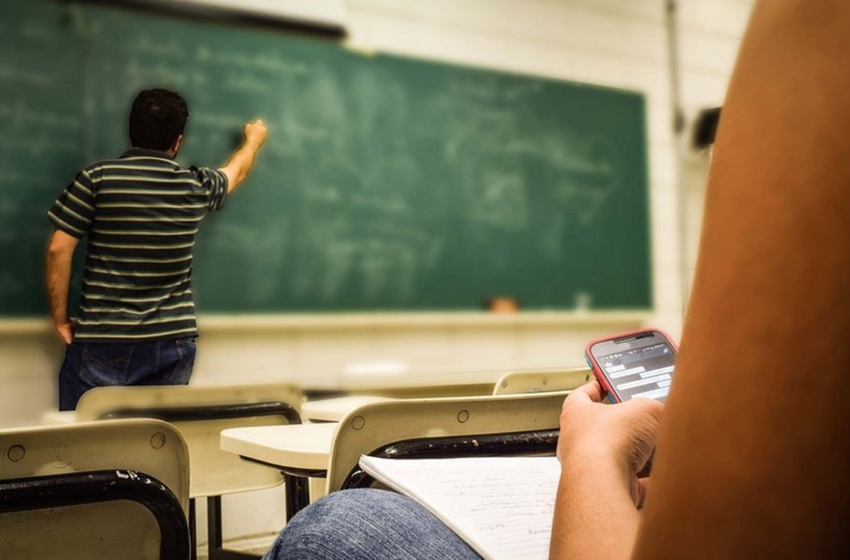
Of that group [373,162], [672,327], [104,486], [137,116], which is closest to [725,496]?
[104,486]

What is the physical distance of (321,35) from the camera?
3.56 metres

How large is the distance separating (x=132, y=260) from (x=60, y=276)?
0.25 meters

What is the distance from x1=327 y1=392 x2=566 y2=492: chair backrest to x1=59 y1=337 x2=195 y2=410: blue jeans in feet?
5.78

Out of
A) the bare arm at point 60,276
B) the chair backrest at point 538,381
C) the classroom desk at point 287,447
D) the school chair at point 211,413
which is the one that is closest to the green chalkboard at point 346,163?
the bare arm at point 60,276

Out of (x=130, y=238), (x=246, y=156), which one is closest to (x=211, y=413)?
(x=130, y=238)

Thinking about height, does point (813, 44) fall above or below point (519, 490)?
above

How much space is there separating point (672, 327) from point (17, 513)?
4051mm

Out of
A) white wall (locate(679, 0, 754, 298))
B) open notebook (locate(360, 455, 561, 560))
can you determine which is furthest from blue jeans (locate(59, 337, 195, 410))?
white wall (locate(679, 0, 754, 298))

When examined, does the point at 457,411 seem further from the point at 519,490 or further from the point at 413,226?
the point at 413,226

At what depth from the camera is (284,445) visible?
1432 millimetres

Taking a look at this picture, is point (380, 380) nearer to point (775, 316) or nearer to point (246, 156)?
point (246, 156)

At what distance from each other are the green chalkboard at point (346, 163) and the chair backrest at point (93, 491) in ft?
6.77

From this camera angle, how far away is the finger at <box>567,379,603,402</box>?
669 millimetres

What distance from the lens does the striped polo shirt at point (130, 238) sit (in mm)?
2693
